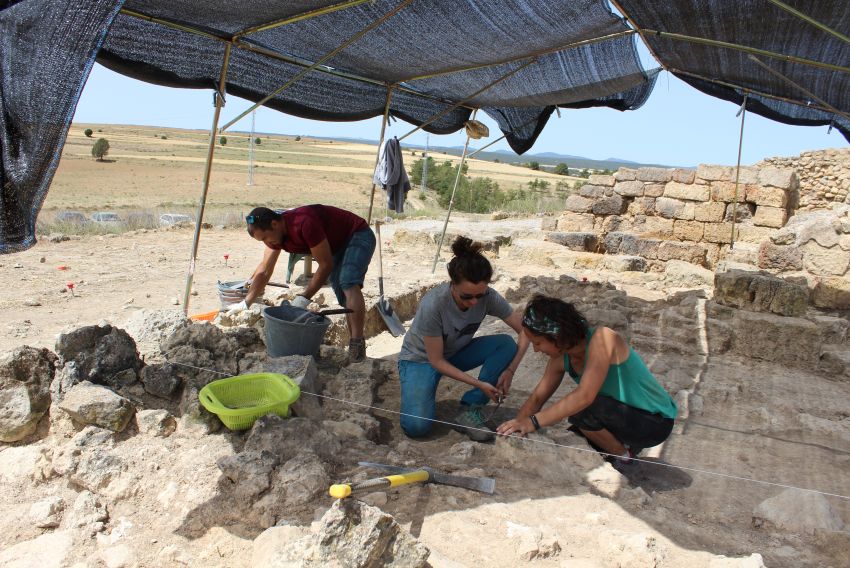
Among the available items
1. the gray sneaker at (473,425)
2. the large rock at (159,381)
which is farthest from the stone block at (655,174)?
the large rock at (159,381)

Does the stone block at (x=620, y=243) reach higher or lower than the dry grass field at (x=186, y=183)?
lower

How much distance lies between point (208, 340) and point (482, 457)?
6.49 feet

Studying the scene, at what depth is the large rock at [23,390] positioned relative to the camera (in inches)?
114

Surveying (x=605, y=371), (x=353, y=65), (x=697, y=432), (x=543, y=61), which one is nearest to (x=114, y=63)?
(x=353, y=65)

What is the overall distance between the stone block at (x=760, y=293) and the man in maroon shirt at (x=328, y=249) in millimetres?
3636

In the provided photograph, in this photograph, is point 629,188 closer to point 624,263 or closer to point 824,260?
point 624,263

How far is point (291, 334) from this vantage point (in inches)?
157

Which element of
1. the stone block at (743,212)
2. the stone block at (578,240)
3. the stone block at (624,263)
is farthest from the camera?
the stone block at (578,240)

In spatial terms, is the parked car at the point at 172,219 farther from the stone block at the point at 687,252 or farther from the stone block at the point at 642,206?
the stone block at the point at 687,252

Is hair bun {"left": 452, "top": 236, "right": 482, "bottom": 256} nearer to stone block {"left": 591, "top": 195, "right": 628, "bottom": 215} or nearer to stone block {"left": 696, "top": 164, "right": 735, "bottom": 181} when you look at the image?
stone block {"left": 696, "top": 164, "right": 735, "bottom": 181}

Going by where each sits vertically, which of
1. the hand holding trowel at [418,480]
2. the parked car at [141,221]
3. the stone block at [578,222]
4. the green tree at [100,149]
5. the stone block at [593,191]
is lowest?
the hand holding trowel at [418,480]

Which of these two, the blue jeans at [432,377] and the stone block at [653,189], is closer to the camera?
the blue jeans at [432,377]

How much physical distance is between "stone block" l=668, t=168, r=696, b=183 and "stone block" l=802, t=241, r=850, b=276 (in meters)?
3.12

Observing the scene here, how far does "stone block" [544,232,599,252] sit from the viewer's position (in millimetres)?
10664
